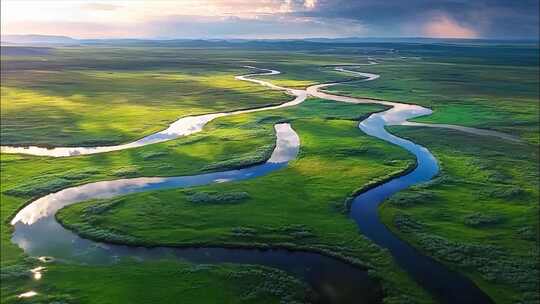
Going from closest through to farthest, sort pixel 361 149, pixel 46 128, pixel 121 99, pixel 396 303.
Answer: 1. pixel 396 303
2. pixel 361 149
3. pixel 46 128
4. pixel 121 99

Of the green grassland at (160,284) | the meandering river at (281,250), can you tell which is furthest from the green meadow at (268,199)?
the meandering river at (281,250)

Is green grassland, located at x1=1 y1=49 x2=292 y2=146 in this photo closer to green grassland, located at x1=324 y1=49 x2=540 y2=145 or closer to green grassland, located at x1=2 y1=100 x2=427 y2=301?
green grassland, located at x1=2 y1=100 x2=427 y2=301

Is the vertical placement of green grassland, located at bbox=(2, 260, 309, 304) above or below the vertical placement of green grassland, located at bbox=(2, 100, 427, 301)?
below

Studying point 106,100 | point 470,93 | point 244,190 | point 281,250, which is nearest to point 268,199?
point 244,190

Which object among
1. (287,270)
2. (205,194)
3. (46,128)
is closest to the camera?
(287,270)

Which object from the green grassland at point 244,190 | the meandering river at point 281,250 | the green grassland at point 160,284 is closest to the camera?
the green grassland at point 160,284

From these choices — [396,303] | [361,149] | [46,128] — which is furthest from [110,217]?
[46,128]

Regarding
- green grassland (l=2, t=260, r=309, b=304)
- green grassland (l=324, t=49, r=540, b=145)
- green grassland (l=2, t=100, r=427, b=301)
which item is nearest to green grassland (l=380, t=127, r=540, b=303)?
green grassland (l=2, t=100, r=427, b=301)

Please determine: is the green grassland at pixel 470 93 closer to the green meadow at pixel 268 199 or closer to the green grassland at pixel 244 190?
the green meadow at pixel 268 199

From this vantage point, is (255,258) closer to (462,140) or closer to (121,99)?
(462,140)
